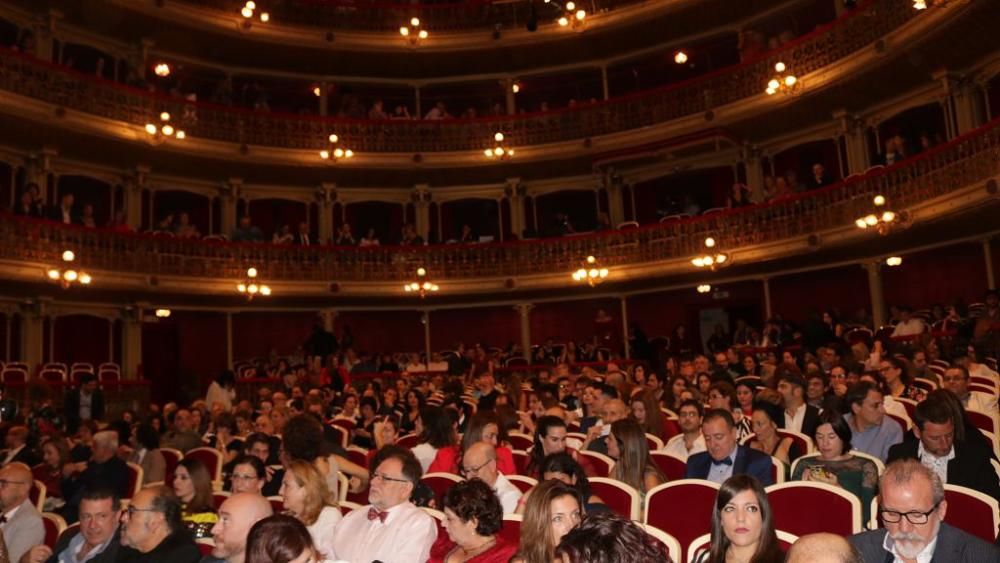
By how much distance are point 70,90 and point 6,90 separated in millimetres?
1414

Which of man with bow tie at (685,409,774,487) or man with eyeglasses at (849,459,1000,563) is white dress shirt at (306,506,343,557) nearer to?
man with bow tie at (685,409,774,487)

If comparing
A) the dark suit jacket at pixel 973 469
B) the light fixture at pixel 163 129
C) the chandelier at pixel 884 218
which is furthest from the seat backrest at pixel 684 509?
the light fixture at pixel 163 129

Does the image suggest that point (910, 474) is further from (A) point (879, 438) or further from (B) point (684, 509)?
(A) point (879, 438)

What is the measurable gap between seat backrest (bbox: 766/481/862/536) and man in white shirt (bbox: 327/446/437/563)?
1857 mm

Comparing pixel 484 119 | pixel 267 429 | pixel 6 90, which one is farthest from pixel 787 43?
pixel 6 90

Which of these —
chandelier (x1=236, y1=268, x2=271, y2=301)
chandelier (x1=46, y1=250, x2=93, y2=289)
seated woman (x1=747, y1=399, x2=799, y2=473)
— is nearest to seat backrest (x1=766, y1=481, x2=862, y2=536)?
seated woman (x1=747, y1=399, x2=799, y2=473)

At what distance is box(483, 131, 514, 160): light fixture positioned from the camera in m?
22.7

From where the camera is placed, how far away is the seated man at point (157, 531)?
469 centimetres

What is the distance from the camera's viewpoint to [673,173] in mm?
23609

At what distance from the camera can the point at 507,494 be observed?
18.1 ft

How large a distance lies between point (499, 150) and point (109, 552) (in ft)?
60.2

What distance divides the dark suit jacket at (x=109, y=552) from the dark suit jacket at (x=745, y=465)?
3573 millimetres

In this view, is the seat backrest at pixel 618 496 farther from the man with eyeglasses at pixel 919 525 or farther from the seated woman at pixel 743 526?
the man with eyeglasses at pixel 919 525

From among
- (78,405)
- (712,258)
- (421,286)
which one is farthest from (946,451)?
(421,286)
